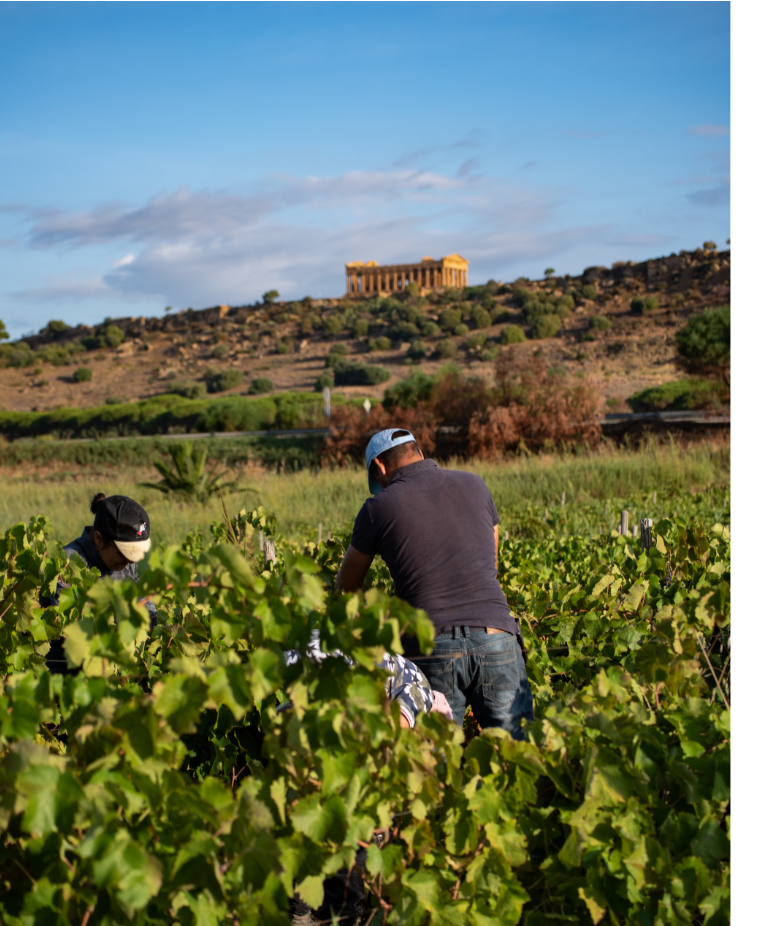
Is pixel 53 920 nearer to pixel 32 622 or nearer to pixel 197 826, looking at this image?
pixel 197 826

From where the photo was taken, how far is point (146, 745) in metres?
1.34

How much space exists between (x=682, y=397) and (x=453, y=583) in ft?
96.3

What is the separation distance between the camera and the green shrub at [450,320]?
189 ft

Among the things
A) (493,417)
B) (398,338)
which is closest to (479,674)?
(493,417)

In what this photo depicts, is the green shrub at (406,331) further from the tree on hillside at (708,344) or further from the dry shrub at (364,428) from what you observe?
the dry shrub at (364,428)

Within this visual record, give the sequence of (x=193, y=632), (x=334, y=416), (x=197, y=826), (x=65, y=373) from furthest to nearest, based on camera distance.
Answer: (x=65, y=373) → (x=334, y=416) → (x=193, y=632) → (x=197, y=826)

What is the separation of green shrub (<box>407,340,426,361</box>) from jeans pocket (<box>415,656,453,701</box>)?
51.2 meters

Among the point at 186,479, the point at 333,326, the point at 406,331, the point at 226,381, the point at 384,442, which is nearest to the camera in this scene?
the point at 384,442

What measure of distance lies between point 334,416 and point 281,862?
20.5 meters

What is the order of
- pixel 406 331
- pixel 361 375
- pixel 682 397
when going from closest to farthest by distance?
pixel 682 397, pixel 361 375, pixel 406 331

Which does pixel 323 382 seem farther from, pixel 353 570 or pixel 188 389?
pixel 353 570

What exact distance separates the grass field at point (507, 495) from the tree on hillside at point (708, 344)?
466 inches

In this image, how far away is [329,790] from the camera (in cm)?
137
